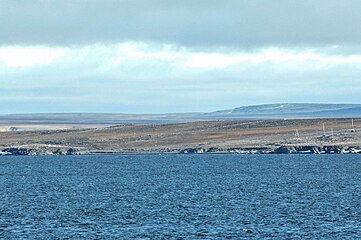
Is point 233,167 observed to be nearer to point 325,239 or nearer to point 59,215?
point 59,215

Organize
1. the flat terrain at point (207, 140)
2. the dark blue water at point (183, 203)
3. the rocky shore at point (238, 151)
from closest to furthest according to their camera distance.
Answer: the dark blue water at point (183, 203)
the rocky shore at point (238, 151)
the flat terrain at point (207, 140)

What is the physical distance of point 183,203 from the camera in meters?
69.6

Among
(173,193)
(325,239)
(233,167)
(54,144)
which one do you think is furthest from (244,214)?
(54,144)

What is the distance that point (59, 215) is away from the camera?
6178cm

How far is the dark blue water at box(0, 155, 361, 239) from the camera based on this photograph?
53875 mm

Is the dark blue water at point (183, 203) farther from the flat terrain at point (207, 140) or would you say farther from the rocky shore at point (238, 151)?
the flat terrain at point (207, 140)

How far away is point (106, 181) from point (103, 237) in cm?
4511

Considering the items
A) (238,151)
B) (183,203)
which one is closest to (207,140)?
(238,151)

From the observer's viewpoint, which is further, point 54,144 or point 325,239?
point 54,144

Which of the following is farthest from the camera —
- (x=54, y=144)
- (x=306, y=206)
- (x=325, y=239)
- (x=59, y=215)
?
(x=54, y=144)

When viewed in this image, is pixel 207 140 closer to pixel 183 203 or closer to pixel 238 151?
pixel 238 151

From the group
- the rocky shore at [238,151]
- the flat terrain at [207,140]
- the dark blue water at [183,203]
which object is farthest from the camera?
the flat terrain at [207,140]

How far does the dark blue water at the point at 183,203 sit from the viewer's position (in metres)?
53.9

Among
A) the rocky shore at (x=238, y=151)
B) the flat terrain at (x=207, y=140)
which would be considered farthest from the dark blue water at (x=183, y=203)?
the flat terrain at (x=207, y=140)
